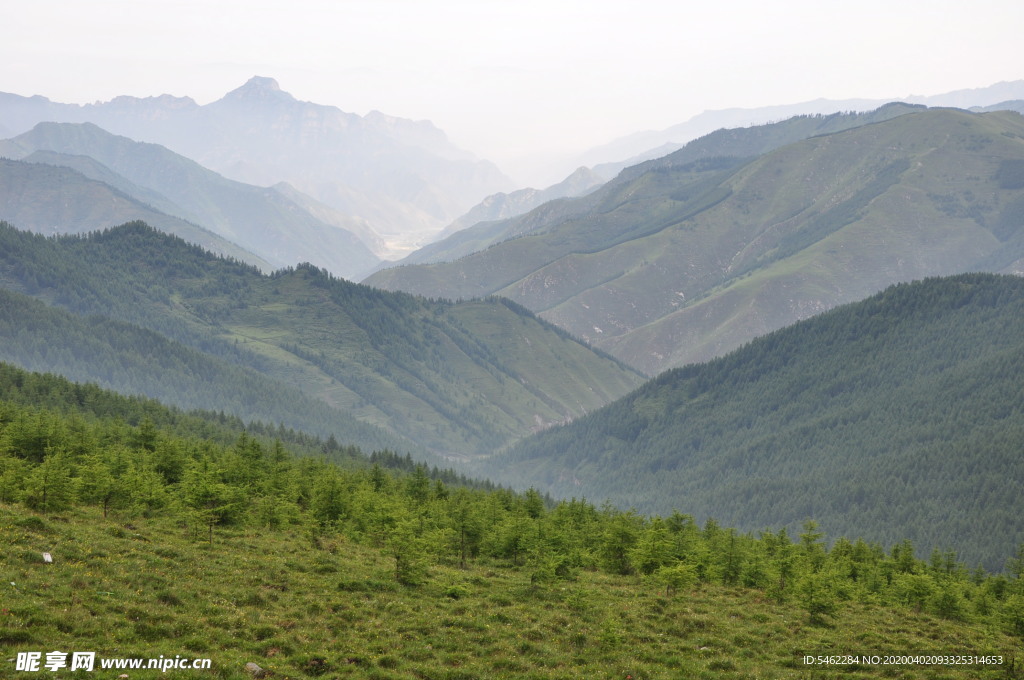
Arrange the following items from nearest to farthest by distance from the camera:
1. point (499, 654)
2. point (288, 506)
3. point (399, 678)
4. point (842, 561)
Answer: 1. point (399, 678)
2. point (499, 654)
3. point (288, 506)
4. point (842, 561)

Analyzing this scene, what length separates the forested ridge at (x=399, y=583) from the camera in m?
42.2

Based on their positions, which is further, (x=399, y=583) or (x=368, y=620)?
(x=399, y=583)

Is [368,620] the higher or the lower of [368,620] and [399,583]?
the lower

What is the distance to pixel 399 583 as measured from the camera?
57062 millimetres

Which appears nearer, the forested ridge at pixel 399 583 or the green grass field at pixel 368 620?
the green grass field at pixel 368 620

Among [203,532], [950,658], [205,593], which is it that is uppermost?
[203,532]

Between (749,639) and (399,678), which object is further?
(749,639)

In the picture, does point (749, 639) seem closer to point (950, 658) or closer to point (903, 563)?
point (950, 658)

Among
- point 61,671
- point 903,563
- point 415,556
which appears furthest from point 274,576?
point 903,563

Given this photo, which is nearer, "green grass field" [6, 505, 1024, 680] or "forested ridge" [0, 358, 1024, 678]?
"green grass field" [6, 505, 1024, 680]

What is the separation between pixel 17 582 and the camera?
41.3m

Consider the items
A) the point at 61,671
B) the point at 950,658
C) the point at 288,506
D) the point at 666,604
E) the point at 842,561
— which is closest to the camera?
the point at 61,671

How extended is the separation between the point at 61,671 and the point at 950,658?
5266 centimetres

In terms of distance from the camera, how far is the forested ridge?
42219mm
